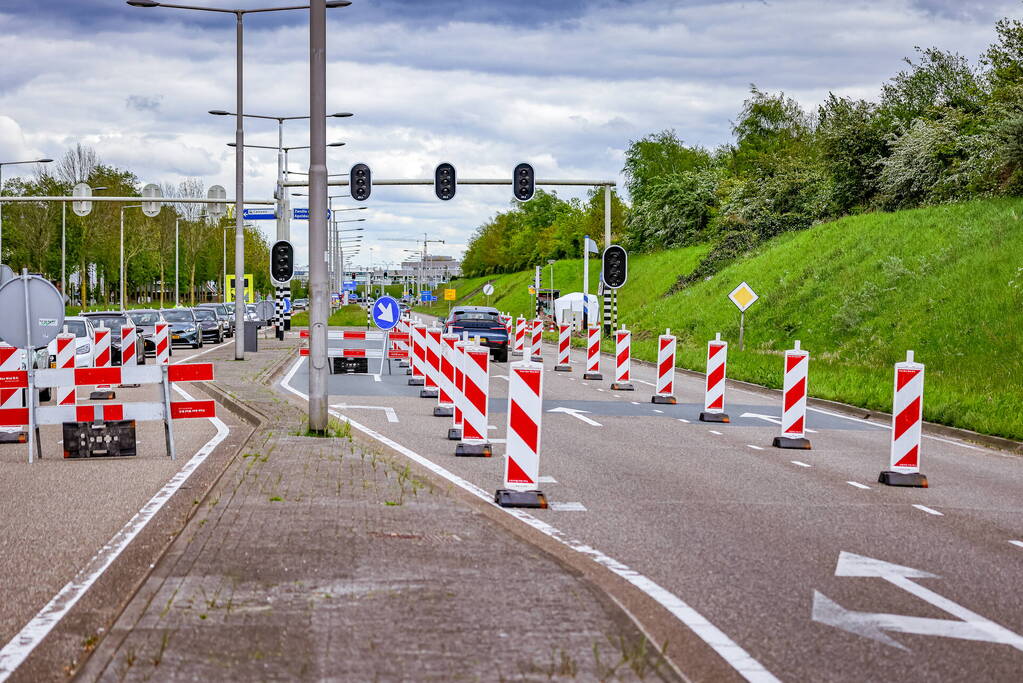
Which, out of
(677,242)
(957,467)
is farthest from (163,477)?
(677,242)

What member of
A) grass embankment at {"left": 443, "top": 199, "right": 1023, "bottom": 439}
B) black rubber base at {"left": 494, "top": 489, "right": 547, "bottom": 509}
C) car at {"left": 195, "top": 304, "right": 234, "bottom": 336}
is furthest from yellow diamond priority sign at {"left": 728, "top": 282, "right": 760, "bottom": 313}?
car at {"left": 195, "top": 304, "right": 234, "bottom": 336}

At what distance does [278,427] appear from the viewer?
1509 centimetres

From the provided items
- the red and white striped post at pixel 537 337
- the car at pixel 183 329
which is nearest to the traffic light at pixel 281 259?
the red and white striped post at pixel 537 337

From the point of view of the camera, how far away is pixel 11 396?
1434 cm

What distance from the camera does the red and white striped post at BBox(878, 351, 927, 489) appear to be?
39.3 ft

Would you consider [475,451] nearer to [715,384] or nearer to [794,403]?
[794,403]

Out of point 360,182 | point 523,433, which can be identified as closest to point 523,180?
point 360,182

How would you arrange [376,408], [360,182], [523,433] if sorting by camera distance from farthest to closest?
[360,182] < [376,408] < [523,433]

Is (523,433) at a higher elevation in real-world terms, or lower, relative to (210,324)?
higher

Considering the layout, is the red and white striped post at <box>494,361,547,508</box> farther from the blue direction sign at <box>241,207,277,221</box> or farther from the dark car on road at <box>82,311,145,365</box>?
the blue direction sign at <box>241,207,277,221</box>

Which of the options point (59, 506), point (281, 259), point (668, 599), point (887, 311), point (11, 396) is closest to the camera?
point (668, 599)

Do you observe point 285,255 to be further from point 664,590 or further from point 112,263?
point 112,263

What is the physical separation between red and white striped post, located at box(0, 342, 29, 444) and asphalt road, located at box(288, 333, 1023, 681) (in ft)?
14.9

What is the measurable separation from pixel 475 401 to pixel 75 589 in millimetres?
6955
